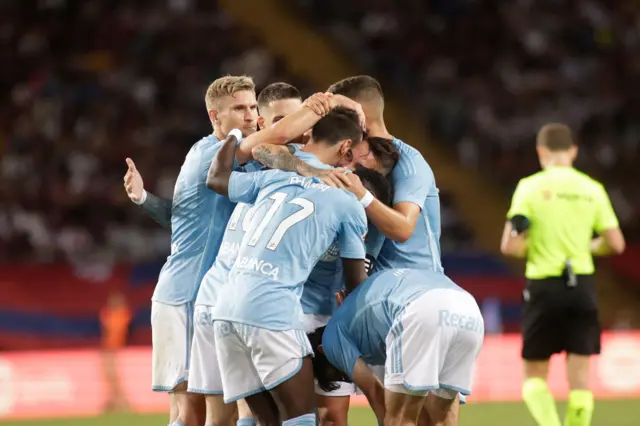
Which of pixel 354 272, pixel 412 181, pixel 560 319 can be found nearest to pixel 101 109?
pixel 560 319

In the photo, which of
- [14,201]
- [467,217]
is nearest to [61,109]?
[14,201]

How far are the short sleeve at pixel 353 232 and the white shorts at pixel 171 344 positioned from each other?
1448 millimetres

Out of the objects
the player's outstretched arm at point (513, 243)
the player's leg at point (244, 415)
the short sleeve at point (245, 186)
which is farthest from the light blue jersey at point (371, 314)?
the player's outstretched arm at point (513, 243)

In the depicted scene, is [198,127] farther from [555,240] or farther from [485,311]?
[555,240]

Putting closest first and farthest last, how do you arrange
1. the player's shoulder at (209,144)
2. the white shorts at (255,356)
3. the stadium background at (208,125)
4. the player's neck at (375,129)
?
1. the white shorts at (255,356)
2. the player's neck at (375,129)
3. the player's shoulder at (209,144)
4. the stadium background at (208,125)

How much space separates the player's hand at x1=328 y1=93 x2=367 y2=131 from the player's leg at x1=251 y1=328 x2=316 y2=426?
1.27 metres

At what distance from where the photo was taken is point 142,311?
14.3m

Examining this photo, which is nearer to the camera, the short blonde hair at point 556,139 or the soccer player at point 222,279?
the soccer player at point 222,279

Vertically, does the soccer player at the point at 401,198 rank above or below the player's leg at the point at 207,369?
above

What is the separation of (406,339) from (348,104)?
54.3 inches

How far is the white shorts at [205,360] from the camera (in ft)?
20.6

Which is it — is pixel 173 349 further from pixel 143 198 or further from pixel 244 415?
pixel 143 198

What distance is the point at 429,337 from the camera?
218 inches

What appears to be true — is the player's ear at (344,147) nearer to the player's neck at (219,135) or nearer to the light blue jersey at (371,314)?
the light blue jersey at (371,314)
